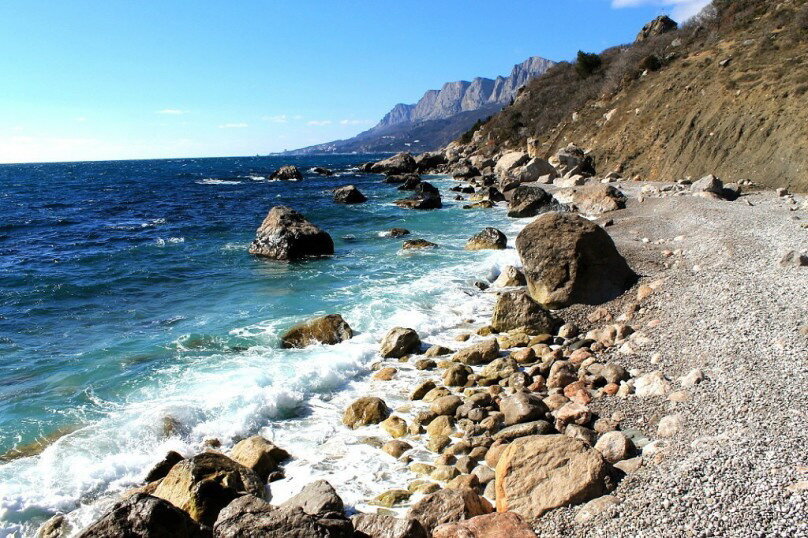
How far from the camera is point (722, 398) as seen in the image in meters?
7.05

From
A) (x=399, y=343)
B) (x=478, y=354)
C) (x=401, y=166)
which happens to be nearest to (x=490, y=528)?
(x=478, y=354)

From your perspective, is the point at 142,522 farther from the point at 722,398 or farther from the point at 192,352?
the point at 192,352

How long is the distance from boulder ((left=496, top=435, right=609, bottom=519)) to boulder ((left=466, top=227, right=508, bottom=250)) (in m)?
15.3

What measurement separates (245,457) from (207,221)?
3026 centimetres

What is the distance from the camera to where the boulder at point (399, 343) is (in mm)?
11672

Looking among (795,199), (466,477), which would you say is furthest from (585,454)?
(795,199)

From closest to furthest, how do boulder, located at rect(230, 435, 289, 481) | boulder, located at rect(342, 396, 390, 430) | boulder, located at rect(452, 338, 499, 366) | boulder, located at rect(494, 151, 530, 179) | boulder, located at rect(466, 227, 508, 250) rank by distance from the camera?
boulder, located at rect(230, 435, 289, 481)
boulder, located at rect(342, 396, 390, 430)
boulder, located at rect(452, 338, 499, 366)
boulder, located at rect(466, 227, 508, 250)
boulder, located at rect(494, 151, 530, 179)

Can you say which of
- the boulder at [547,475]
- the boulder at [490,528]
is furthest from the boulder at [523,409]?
the boulder at [490,528]

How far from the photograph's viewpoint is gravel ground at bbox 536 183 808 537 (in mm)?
4941

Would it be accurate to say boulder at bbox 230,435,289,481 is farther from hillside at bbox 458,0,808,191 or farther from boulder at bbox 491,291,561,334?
hillside at bbox 458,0,808,191

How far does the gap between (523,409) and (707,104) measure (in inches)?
1234

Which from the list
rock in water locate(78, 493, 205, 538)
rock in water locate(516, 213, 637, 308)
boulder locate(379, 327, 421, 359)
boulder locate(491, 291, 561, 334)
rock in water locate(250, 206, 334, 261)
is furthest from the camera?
rock in water locate(250, 206, 334, 261)

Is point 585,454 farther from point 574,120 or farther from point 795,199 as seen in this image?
point 574,120

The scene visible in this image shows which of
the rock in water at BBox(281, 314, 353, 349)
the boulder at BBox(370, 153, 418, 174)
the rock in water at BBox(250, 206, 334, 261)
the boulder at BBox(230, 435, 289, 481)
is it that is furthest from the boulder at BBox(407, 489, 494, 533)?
the boulder at BBox(370, 153, 418, 174)
